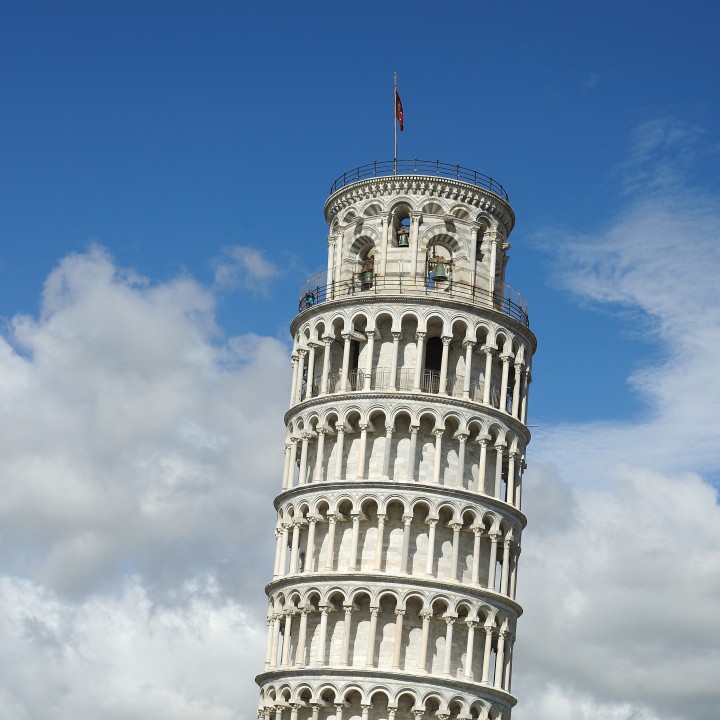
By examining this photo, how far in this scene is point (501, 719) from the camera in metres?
83.0

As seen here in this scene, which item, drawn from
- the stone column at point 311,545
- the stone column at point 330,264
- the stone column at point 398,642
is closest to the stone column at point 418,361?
the stone column at point 330,264

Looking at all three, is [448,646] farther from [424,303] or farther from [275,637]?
[424,303]

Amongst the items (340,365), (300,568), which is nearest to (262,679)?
(300,568)

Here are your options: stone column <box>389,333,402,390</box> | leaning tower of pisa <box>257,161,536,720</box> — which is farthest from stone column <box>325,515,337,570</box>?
stone column <box>389,333,402,390</box>

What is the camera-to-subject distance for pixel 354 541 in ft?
271

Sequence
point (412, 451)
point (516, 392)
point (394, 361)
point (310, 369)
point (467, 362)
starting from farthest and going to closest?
1. point (516, 392)
2. point (310, 369)
3. point (467, 362)
4. point (394, 361)
5. point (412, 451)

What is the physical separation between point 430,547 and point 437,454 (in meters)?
5.13

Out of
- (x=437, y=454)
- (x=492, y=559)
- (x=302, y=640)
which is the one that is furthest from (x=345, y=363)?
(x=302, y=640)

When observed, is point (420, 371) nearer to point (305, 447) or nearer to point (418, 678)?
point (305, 447)

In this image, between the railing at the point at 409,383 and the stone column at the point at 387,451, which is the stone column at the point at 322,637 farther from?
the railing at the point at 409,383

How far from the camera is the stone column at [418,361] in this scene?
85250mm

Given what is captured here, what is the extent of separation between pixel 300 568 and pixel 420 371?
12.8 meters

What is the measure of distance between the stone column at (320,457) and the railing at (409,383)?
90.5 inches

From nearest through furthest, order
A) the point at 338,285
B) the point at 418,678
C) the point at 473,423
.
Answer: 1. the point at 418,678
2. the point at 473,423
3. the point at 338,285
